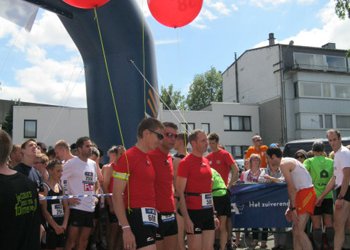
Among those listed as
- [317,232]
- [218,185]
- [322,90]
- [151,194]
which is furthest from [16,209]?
[322,90]

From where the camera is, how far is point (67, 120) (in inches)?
1076

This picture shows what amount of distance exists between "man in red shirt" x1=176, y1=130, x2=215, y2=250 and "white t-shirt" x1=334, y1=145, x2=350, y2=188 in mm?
2261

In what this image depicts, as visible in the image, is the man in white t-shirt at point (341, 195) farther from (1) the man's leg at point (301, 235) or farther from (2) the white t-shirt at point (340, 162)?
(1) the man's leg at point (301, 235)

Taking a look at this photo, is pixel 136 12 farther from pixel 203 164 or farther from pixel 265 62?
pixel 265 62

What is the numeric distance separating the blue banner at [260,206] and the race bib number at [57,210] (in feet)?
10.1

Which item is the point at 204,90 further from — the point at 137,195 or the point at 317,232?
the point at 137,195

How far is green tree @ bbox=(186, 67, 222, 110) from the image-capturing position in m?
61.9

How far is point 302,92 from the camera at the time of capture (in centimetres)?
2973

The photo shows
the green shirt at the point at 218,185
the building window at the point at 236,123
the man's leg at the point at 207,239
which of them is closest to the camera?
the man's leg at the point at 207,239

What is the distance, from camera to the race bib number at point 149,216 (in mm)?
3602

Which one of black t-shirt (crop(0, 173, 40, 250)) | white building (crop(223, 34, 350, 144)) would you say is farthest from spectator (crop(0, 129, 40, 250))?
white building (crop(223, 34, 350, 144))

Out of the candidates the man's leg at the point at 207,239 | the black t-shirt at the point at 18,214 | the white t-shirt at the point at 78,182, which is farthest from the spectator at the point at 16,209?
the white t-shirt at the point at 78,182

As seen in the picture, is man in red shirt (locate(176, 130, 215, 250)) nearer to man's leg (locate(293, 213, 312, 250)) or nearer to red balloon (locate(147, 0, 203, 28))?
man's leg (locate(293, 213, 312, 250))

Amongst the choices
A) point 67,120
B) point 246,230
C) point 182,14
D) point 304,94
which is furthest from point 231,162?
point 304,94
